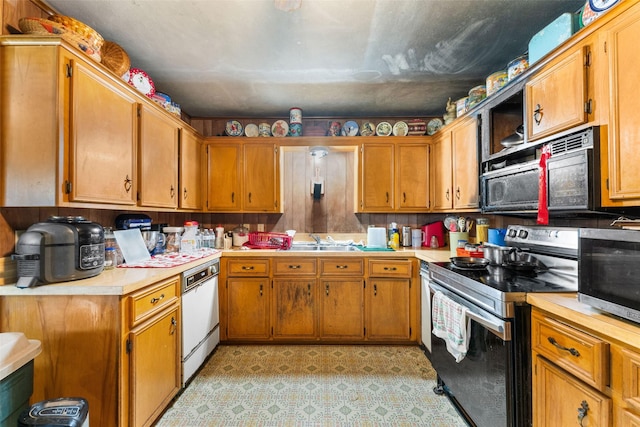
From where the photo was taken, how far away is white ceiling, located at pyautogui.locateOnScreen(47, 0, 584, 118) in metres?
1.61

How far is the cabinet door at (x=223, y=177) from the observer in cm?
302

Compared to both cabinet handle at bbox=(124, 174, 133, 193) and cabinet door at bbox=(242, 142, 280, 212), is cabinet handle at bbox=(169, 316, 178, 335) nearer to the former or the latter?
cabinet handle at bbox=(124, 174, 133, 193)

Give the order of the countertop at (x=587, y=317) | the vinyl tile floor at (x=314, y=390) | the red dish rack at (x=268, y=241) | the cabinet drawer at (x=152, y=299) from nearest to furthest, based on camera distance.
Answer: the countertop at (x=587, y=317), the cabinet drawer at (x=152, y=299), the vinyl tile floor at (x=314, y=390), the red dish rack at (x=268, y=241)

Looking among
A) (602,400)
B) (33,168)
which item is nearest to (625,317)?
(602,400)

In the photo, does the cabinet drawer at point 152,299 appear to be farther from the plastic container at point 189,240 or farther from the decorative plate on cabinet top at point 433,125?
the decorative plate on cabinet top at point 433,125

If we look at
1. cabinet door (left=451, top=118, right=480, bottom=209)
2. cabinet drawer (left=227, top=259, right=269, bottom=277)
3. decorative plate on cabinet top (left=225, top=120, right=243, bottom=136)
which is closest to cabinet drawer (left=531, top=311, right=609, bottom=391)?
cabinet door (left=451, top=118, right=480, bottom=209)

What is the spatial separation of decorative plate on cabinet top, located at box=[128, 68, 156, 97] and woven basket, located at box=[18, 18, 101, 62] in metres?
0.39

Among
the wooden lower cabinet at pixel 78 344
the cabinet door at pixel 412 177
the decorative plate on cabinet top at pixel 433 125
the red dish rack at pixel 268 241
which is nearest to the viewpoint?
the wooden lower cabinet at pixel 78 344

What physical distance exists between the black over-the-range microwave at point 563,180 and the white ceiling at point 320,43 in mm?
912

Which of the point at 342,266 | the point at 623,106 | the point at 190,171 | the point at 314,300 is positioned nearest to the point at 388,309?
the point at 342,266

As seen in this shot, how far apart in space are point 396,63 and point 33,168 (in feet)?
7.76

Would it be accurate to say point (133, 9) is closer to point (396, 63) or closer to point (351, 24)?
point (351, 24)

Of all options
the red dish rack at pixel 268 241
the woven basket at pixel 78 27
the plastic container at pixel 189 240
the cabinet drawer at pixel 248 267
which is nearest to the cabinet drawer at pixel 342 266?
the red dish rack at pixel 268 241

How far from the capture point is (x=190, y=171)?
2.74m
